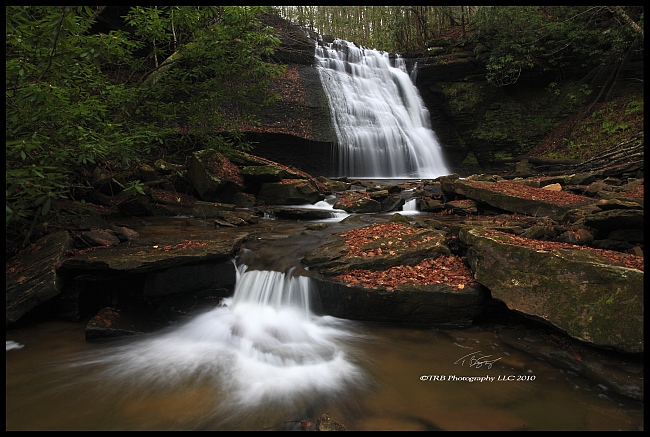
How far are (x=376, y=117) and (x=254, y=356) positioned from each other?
53.2 ft

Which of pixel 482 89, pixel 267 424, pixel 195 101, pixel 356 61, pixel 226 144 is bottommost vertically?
pixel 267 424

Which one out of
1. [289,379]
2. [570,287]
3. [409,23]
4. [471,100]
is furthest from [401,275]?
[409,23]

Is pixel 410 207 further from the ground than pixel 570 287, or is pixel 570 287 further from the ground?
pixel 410 207

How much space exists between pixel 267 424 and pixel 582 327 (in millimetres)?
3178

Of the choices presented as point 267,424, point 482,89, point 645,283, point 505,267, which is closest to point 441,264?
point 505,267

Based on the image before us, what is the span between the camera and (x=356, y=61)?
21016mm

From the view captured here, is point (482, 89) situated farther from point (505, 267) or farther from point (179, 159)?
point (505, 267)

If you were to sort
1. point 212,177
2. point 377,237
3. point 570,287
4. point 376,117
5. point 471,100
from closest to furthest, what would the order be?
point 570,287 → point 377,237 → point 212,177 → point 376,117 → point 471,100

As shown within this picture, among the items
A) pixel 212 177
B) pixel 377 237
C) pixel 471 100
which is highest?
pixel 471 100

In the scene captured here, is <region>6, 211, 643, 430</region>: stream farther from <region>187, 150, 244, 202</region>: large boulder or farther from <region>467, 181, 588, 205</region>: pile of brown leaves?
<region>187, 150, 244, 202</region>: large boulder

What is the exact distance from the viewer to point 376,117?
1789cm

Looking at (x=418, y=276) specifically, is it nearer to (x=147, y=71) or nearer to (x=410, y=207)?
(x=410, y=207)

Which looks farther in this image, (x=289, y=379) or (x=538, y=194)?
(x=538, y=194)
